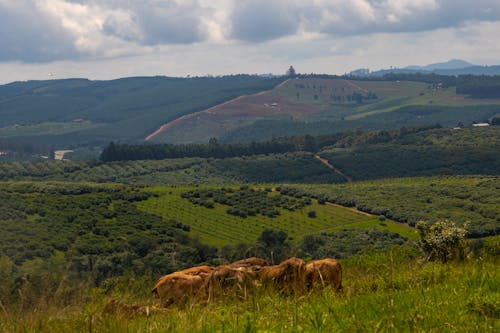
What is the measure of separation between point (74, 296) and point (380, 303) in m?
5.63

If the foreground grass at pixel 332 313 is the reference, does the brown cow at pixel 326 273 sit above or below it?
below

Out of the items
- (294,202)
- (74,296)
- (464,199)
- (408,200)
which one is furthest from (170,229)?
(74,296)

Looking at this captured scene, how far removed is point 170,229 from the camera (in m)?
131

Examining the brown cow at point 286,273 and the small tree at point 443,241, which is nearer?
the brown cow at point 286,273

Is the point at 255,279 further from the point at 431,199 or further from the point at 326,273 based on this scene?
the point at 431,199

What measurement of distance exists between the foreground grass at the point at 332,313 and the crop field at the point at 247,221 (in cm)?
12062

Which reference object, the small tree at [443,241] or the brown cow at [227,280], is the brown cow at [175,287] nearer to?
the brown cow at [227,280]

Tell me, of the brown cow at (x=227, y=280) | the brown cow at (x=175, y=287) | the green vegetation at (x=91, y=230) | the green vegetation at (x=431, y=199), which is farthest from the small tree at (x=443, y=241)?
the green vegetation at (x=431, y=199)

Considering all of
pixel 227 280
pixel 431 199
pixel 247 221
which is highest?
pixel 227 280

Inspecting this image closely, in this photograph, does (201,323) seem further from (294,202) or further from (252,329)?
(294,202)

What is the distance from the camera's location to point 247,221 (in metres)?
150

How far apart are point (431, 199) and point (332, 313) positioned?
16089 cm

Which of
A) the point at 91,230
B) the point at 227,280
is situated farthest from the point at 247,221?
the point at 227,280

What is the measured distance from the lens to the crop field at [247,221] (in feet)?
451
